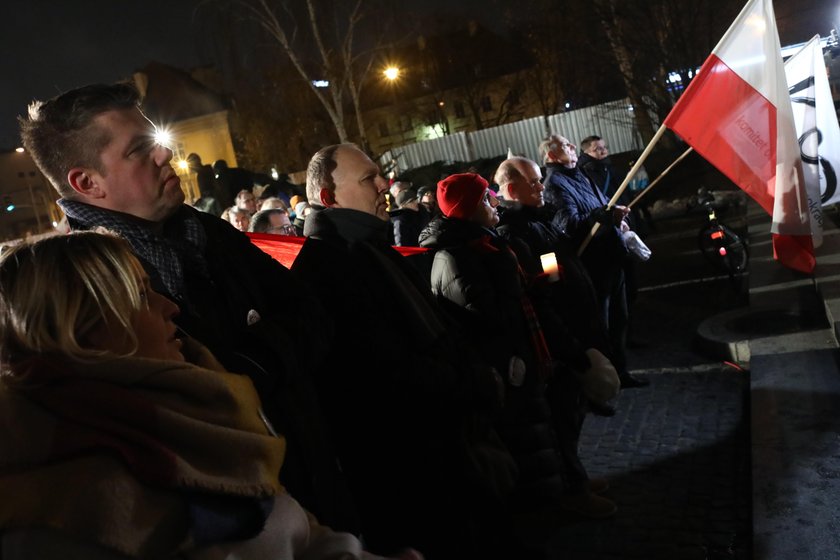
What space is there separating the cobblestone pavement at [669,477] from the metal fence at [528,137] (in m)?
19.7

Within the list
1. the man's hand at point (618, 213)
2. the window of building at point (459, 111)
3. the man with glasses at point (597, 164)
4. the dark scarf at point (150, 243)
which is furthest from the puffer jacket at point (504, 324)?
the window of building at point (459, 111)

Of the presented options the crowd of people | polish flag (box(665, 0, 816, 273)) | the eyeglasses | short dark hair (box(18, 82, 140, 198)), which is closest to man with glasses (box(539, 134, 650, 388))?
polish flag (box(665, 0, 816, 273))

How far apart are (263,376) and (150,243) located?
1.69ft

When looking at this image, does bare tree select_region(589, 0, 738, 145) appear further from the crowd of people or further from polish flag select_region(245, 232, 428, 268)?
polish flag select_region(245, 232, 428, 268)

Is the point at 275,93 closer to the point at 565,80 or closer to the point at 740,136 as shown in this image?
the point at 565,80

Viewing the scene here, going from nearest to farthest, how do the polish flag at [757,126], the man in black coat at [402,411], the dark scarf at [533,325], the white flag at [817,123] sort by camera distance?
the man in black coat at [402,411]
the dark scarf at [533,325]
the polish flag at [757,126]
the white flag at [817,123]

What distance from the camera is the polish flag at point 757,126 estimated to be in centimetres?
454

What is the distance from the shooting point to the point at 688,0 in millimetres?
18609

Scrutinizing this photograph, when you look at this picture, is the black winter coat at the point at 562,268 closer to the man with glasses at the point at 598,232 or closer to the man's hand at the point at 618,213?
the man with glasses at the point at 598,232

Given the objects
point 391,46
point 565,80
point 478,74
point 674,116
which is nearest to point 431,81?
point 478,74

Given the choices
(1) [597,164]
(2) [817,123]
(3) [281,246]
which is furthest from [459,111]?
(3) [281,246]

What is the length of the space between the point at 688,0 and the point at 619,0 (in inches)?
74.2

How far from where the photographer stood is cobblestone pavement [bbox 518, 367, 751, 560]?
3787 millimetres

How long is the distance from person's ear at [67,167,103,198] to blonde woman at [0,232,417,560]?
0.62 meters
